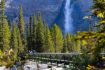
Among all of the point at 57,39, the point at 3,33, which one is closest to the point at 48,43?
the point at 57,39

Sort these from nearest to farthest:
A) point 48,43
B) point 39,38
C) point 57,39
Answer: point 39,38, point 48,43, point 57,39

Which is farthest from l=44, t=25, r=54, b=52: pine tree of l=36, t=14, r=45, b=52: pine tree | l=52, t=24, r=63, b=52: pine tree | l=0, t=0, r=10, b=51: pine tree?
l=0, t=0, r=10, b=51: pine tree

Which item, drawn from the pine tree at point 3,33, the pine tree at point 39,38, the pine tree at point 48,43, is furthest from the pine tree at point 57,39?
the pine tree at point 3,33

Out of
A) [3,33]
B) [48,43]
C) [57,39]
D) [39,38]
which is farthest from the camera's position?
[57,39]

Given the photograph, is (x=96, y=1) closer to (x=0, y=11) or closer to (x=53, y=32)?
(x=0, y=11)

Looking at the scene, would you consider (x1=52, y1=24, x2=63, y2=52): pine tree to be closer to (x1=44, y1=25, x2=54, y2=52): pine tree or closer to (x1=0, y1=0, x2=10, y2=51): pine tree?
(x1=44, y1=25, x2=54, y2=52): pine tree

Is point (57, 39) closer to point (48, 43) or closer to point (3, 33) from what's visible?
point (48, 43)

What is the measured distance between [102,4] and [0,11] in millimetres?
95942

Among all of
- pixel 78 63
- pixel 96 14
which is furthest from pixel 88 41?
pixel 78 63

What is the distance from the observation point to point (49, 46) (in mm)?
119125

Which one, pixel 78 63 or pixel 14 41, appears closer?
pixel 78 63

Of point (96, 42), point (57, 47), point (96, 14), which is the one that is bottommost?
point (57, 47)

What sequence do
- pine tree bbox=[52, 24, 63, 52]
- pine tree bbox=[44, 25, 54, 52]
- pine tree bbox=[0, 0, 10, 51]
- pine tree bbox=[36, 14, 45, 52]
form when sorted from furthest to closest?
pine tree bbox=[52, 24, 63, 52]
pine tree bbox=[44, 25, 54, 52]
pine tree bbox=[36, 14, 45, 52]
pine tree bbox=[0, 0, 10, 51]

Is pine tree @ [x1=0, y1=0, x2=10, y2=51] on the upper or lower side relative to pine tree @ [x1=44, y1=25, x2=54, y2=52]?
upper
